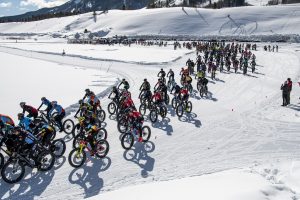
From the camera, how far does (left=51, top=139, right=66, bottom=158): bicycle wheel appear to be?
12082 mm

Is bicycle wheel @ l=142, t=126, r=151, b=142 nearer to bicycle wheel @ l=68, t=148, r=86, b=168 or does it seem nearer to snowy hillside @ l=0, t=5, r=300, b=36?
bicycle wheel @ l=68, t=148, r=86, b=168

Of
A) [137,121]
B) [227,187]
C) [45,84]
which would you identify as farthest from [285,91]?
[45,84]

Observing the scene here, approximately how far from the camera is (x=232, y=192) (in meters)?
8.65

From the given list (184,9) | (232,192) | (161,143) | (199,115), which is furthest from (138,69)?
(184,9)

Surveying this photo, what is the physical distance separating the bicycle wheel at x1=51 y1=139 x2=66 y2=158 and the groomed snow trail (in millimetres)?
386

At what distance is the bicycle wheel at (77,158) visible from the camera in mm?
11430

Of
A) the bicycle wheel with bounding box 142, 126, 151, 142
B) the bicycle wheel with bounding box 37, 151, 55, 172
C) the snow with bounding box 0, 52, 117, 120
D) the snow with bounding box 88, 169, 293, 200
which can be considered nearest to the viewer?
the snow with bounding box 88, 169, 293, 200

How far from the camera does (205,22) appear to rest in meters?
94.9

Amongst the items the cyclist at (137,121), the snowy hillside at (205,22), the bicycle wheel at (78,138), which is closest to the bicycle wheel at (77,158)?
the bicycle wheel at (78,138)

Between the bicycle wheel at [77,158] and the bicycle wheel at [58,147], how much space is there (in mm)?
808

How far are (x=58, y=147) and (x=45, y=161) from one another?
1030 mm

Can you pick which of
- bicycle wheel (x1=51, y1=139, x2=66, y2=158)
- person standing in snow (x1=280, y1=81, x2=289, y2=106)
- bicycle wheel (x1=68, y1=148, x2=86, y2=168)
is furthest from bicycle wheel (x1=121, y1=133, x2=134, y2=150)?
person standing in snow (x1=280, y1=81, x2=289, y2=106)

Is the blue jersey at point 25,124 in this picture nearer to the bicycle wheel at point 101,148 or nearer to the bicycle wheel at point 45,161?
the bicycle wheel at point 45,161

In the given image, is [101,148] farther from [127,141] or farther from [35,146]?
[35,146]
